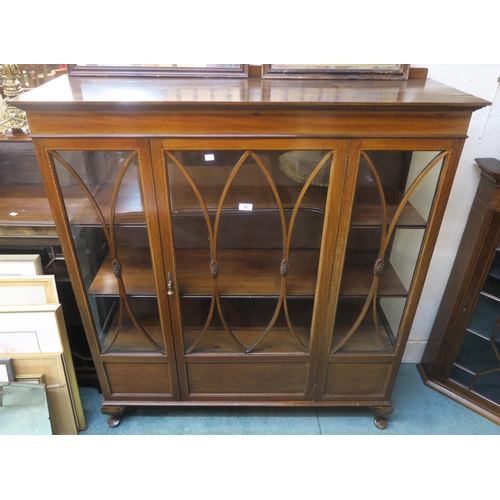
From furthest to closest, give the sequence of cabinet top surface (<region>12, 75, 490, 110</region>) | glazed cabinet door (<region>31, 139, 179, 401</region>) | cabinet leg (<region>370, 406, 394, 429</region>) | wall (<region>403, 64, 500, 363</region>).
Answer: cabinet leg (<region>370, 406, 394, 429</region>)
wall (<region>403, 64, 500, 363</region>)
glazed cabinet door (<region>31, 139, 179, 401</region>)
cabinet top surface (<region>12, 75, 490, 110</region>)

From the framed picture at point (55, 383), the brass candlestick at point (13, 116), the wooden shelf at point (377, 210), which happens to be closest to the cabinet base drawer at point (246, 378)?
the framed picture at point (55, 383)

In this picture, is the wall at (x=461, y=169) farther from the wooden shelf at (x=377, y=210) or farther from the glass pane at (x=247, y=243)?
the glass pane at (x=247, y=243)

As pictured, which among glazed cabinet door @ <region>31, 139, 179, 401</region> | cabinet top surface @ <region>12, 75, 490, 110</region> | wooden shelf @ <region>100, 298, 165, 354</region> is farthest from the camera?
wooden shelf @ <region>100, 298, 165, 354</region>

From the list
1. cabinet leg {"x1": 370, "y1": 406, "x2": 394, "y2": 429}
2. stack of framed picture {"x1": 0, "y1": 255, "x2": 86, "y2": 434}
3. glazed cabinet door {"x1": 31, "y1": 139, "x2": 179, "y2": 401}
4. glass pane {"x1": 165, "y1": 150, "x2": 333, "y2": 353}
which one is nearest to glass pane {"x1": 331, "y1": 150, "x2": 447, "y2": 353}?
glass pane {"x1": 165, "y1": 150, "x2": 333, "y2": 353}

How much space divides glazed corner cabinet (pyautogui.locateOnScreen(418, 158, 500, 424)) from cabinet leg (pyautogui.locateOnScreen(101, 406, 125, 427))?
1.26 m

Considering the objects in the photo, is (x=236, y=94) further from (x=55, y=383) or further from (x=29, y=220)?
(x=55, y=383)

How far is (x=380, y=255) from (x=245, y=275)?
43cm

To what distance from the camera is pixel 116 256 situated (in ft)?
3.88

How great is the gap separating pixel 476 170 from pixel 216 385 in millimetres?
1182

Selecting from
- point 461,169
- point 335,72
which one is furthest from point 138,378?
point 461,169

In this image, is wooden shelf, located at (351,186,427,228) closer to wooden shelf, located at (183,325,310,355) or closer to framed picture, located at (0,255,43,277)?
wooden shelf, located at (183,325,310,355)

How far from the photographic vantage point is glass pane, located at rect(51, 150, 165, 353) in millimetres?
1035

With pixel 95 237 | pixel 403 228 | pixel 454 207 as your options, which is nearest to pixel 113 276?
pixel 95 237
